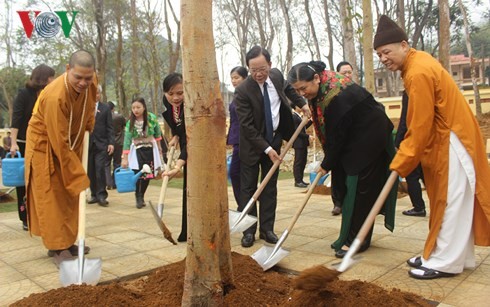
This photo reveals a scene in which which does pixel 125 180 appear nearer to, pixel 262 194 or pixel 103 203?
pixel 103 203

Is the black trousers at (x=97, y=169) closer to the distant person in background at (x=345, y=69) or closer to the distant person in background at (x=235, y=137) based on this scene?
the distant person in background at (x=235, y=137)

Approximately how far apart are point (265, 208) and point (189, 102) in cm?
196

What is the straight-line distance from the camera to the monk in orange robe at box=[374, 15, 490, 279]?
2986mm

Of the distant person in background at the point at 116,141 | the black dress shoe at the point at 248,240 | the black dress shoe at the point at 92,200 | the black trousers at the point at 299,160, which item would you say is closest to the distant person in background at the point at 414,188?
the black dress shoe at the point at 248,240

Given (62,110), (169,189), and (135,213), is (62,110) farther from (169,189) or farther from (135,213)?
(169,189)

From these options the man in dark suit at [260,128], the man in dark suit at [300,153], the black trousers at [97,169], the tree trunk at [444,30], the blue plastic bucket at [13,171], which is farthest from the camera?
the tree trunk at [444,30]

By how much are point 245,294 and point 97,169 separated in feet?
16.1

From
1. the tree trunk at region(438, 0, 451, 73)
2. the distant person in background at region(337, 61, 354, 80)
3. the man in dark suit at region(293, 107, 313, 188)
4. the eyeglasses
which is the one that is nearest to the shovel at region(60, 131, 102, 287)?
the eyeglasses

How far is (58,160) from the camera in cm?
370

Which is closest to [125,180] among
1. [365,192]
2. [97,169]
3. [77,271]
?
[97,169]

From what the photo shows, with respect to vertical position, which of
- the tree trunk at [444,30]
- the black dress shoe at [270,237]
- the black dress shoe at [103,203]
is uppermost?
the tree trunk at [444,30]

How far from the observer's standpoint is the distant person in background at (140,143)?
648 cm

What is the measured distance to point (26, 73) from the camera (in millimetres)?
32219

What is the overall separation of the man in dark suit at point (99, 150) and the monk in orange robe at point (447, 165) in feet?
16.6
